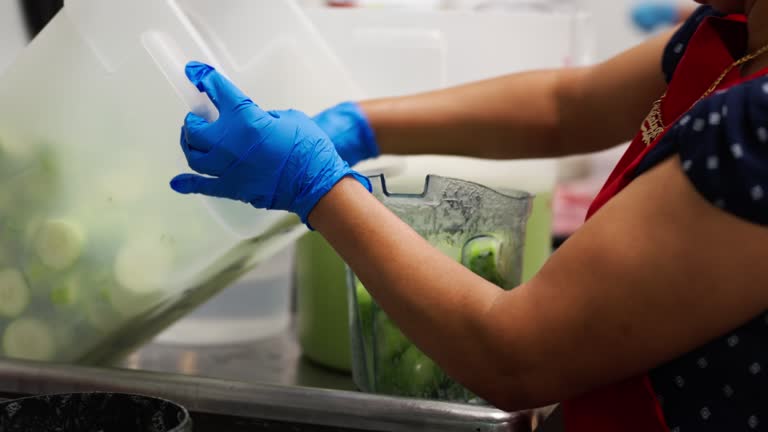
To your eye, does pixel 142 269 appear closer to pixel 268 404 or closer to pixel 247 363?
pixel 268 404

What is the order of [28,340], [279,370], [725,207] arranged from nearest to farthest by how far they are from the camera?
[725,207] < [28,340] < [279,370]

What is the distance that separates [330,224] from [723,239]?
0.33m

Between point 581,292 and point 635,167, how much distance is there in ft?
0.37

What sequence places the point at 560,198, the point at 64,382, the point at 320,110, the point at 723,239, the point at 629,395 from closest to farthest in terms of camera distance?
the point at 723,239 < the point at 629,395 < the point at 64,382 < the point at 320,110 < the point at 560,198

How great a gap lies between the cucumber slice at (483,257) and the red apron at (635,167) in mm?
167

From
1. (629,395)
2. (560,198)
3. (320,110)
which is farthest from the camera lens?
(560,198)

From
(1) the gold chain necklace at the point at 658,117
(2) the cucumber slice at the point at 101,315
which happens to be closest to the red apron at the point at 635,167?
(1) the gold chain necklace at the point at 658,117

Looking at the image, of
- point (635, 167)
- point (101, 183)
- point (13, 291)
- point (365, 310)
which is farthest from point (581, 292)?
point (13, 291)

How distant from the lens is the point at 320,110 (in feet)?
3.47

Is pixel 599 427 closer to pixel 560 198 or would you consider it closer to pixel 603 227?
pixel 603 227

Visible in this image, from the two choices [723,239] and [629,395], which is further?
[629,395]

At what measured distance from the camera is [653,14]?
268 cm

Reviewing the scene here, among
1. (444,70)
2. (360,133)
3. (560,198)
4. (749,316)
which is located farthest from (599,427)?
(560,198)

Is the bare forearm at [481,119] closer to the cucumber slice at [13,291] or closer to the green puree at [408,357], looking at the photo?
the green puree at [408,357]
